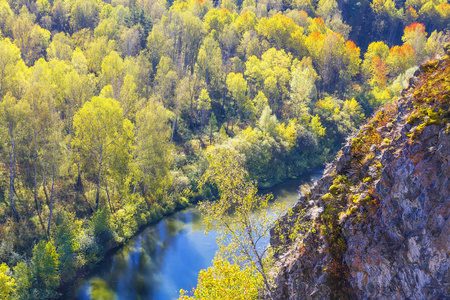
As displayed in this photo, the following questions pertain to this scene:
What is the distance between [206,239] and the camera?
128 feet

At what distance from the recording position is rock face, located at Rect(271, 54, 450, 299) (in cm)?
1216

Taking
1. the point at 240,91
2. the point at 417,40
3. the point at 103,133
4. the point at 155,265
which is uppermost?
the point at 417,40

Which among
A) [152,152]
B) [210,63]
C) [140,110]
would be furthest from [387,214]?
[210,63]

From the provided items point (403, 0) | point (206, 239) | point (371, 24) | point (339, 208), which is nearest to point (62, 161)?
point (206, 239)

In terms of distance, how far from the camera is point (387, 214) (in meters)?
13.7

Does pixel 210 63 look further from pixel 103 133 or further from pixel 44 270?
pixel 44 270

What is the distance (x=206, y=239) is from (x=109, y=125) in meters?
16.7

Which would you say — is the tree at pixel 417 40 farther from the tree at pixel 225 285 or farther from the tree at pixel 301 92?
the tree at pixel 225 285

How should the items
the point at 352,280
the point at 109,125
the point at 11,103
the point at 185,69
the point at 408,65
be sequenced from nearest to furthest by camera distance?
the point at 352,280
the point at 11,103
the point at 109,125
the point at 185,69
the point at 408,65

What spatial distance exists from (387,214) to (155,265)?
85.5 feet

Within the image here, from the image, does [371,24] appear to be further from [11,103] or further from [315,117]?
[11,103]

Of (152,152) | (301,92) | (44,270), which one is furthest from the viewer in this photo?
(301,92)

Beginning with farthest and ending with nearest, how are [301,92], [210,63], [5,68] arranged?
[210,63] < [301,92] < [5,68]

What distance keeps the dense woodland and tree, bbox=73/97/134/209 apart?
0.14 metres
